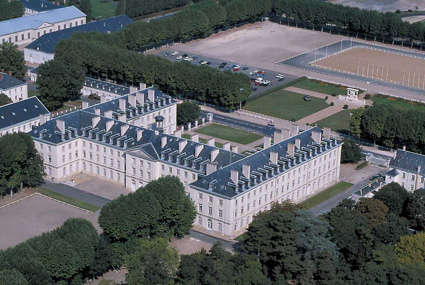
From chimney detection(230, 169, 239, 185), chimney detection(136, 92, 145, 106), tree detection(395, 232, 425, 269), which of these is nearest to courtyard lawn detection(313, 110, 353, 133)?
chimney detection(136, 92, 145, 106)

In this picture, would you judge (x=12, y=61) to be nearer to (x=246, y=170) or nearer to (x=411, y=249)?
(x=246, y=170)

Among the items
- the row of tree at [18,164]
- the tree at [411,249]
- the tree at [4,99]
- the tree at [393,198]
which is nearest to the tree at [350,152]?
the tree at [393,198]

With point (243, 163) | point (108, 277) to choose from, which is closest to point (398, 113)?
point (243, 163)

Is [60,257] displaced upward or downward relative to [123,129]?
downward

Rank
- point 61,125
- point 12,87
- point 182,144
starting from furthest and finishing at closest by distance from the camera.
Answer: point 12,87 < point 61,125 < point 182,144

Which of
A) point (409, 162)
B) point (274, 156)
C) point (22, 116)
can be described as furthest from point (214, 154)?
point (22, 116)

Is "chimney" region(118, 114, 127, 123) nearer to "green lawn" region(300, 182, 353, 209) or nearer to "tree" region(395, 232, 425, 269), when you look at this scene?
"green lawn" region(300, 182, 353, 209)
